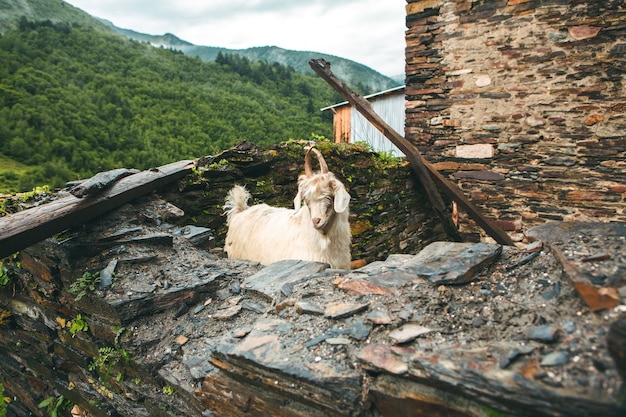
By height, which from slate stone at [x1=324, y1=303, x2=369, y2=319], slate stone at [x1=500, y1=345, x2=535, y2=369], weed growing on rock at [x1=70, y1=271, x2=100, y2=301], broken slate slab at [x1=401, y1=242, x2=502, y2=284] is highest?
broken slate slab at [x1=401, y1=242, x2=502, y2=284]

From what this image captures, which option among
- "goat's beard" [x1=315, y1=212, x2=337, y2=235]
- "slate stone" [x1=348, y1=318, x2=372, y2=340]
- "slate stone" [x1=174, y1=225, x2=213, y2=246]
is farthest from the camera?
"goat's beard" [x1=315, y1=212, x2=337, y2=235]

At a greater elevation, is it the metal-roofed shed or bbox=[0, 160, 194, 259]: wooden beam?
the metal-roofed shed

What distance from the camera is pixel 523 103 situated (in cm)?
562

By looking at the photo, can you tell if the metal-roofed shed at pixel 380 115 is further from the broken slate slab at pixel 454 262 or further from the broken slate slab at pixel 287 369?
the broken slate slab at pixel 287 369

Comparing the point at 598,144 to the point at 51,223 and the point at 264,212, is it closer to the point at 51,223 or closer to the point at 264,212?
the point at 264,212

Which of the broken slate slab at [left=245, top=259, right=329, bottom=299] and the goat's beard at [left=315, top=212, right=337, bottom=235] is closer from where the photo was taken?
the broken slate slab at [left=245, top=259, right=329, bottom=299]

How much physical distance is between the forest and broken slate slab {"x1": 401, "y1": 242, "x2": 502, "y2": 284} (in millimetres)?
15122

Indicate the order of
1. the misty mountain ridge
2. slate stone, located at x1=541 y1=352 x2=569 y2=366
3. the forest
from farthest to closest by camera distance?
the misty mountain ridge, the forest, slate stone, located at x1=541 y1=352 x2=569 y2=366

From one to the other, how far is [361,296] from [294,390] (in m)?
0.66

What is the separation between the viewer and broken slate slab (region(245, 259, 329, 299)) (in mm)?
2604

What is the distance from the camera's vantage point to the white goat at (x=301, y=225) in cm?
404

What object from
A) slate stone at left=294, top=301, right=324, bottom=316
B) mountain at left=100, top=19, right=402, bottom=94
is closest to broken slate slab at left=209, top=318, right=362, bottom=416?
slate stone at left=294, top=301, right=324, bottom=316

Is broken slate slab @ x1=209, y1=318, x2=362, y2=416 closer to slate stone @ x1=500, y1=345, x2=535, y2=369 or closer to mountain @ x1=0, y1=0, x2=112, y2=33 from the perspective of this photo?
slate stone @ x1=500, y1=345, x2=535, y2=369

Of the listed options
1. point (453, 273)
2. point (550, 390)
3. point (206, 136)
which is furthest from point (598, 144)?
point (206, 136)
